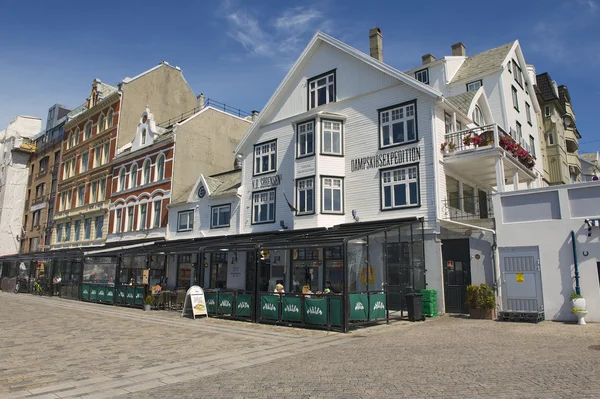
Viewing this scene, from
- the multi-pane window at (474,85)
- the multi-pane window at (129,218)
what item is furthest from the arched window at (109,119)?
the multi-pane window at (474,85)

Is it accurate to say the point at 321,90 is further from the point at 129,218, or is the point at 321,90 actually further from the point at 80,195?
the point at 80,195

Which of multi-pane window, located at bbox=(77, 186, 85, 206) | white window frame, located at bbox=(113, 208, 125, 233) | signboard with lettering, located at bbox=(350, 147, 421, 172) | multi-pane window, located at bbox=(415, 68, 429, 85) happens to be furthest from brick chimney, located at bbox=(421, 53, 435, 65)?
multi-pane window, located at bbox=(77, 186, 85, 206)

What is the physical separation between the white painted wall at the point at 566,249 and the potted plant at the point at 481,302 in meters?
1.95

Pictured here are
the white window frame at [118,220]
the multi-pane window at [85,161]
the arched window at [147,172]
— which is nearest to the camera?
the arched window at [147,172]

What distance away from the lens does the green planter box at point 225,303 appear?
17.7m

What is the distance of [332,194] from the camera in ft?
72.2

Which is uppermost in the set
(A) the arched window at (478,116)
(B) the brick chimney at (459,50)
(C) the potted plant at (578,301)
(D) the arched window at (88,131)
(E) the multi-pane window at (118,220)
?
(B) the brick chimney at (459,50)

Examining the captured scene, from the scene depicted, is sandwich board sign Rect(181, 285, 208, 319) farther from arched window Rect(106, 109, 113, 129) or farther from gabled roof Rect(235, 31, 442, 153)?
arched window Rect(106, 109, 113, 129)

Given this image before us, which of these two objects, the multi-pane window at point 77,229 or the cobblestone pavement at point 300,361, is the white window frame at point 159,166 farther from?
the cobblestone pavement at point 300,361

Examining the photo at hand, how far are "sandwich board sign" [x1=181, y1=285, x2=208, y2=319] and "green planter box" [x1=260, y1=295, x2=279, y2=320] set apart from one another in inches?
121

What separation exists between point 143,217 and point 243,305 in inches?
740

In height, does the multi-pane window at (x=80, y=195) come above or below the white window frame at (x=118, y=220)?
above

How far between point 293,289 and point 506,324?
10307 mm

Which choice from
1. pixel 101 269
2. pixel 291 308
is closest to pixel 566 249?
pixel 291 308
